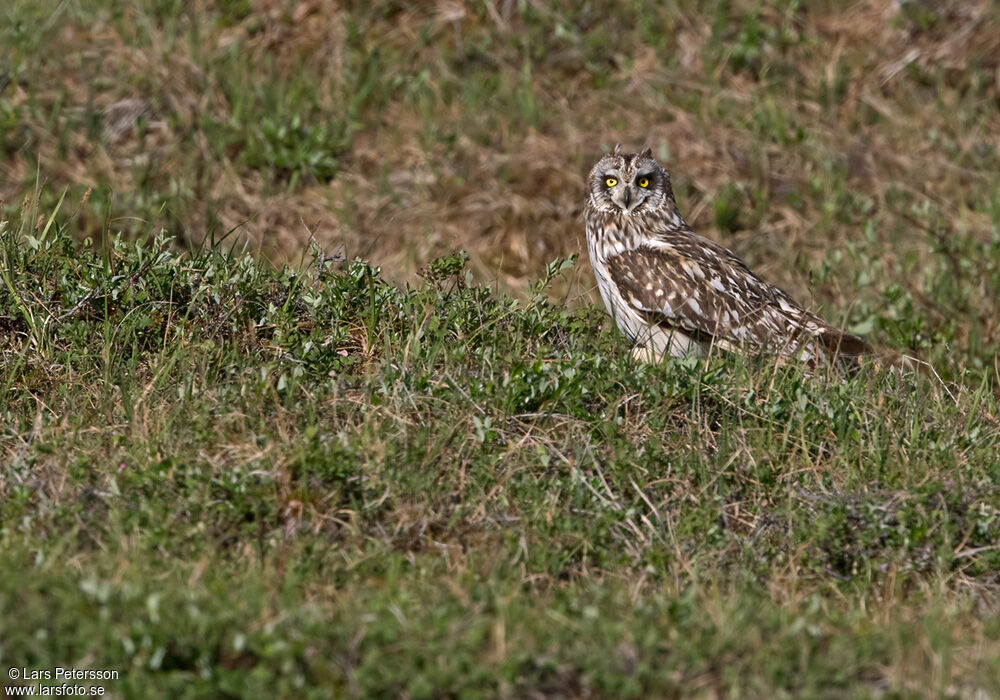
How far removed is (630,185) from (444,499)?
2.98 metres

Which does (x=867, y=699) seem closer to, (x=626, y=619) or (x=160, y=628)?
(x=626, y=619)

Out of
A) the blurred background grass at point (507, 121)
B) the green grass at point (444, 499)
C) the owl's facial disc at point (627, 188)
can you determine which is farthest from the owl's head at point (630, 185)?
the blurred background grass at point (507, 121)

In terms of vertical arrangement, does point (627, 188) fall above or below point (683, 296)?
above

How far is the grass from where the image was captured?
3879mm

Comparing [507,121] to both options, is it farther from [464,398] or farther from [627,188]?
[464,398]

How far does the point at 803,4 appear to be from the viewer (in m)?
11.0

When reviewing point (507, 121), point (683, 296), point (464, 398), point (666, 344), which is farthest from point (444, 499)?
point (507, 121)

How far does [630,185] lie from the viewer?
287 inches

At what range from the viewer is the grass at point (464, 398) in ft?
12.7

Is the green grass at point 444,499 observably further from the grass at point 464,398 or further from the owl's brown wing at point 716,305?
the owl's brown wing at point 716,305

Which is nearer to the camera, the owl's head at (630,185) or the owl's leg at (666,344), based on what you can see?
the owl's leg at (666,344)

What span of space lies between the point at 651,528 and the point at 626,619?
2.73 feet

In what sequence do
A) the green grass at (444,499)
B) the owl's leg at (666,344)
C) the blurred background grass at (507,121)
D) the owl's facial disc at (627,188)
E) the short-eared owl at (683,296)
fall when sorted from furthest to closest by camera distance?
1. the blurred background grass at (507,121)
2. the owl's facial disc at (627,188)
3. the short-eared owl at (683,296)
4. the owl's leg at (666,344)
5. the green grass at (444,499)

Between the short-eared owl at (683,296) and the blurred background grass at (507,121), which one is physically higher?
the blurred background grass at (507,121)
